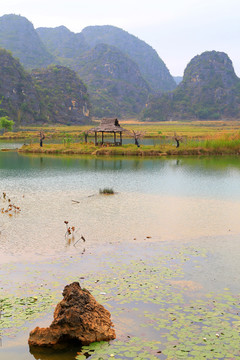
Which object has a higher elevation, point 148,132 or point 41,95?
point 41,95

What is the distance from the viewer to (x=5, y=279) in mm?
8570

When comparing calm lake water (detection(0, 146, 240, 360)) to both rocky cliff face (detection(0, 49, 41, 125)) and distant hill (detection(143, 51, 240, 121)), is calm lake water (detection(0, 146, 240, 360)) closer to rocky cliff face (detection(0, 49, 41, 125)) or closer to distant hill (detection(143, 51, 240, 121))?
rocky cliff face (detection(0, 49, 41, 125))

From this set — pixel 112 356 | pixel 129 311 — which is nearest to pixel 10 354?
pixel 112 356

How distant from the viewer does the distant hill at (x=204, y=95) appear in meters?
147

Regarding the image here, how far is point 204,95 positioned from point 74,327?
160393mm

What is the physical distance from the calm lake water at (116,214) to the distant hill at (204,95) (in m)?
120

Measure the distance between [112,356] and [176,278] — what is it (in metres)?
3.16

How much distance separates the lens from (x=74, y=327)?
19.9 feet

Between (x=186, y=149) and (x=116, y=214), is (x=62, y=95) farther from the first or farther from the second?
(x=116, y=214)

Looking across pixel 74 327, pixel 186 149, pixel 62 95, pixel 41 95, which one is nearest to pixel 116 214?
pixel 74 327

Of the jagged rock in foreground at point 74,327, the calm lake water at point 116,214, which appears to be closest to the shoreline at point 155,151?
the calm lake water at point 116,214

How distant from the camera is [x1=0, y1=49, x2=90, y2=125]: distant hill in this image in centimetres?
10868

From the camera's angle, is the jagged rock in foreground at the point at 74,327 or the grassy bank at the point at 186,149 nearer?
the jagged rock in foreground at the point at 74,327

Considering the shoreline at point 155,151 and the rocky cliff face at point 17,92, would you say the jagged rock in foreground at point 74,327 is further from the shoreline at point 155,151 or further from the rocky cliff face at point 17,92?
the rocky cliff face at point 17,92
